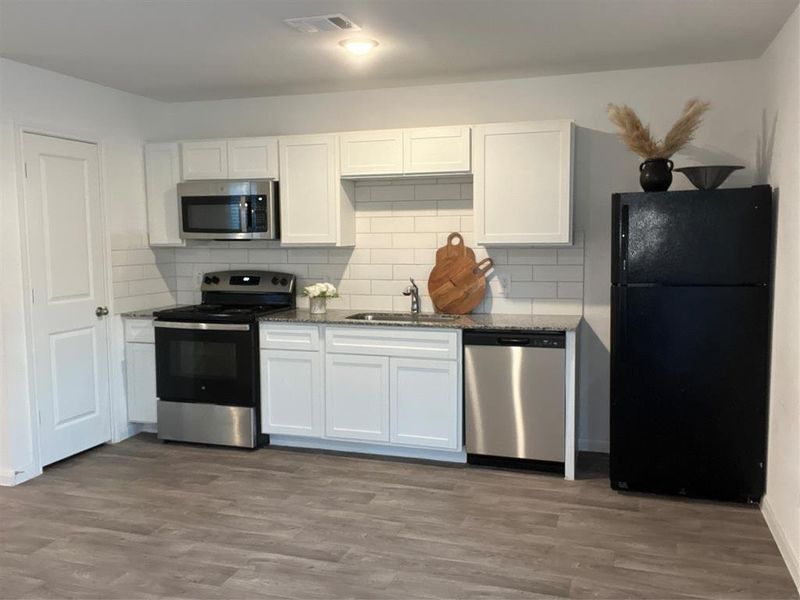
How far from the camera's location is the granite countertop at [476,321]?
385cm

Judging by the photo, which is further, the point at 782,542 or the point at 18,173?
the point at 18,173

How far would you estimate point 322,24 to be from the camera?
3158 mm

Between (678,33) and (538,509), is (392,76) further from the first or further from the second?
(538,509)

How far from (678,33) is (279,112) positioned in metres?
2.67

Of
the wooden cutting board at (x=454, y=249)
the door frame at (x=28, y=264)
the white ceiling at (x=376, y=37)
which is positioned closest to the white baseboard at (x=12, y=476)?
the door frame at (x=28, y=264)

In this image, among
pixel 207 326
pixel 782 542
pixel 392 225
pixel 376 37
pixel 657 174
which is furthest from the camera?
pixel 392 225

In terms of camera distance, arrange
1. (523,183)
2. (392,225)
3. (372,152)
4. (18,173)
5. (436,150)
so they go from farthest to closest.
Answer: (392,225), (372,152), (436,150), (523,183), (18,173)

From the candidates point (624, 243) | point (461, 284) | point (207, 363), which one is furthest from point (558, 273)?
point (207, 363)

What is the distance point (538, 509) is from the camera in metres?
3.45

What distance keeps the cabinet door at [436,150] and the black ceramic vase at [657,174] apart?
1.06 m

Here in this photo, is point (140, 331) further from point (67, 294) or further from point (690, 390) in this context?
point (690, 390)

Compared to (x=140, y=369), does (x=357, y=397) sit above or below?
below

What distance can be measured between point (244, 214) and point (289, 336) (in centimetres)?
92

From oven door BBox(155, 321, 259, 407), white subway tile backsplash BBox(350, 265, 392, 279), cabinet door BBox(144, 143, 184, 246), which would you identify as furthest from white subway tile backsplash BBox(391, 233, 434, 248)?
cabinet door BBox(144, 143, 184, 246)
